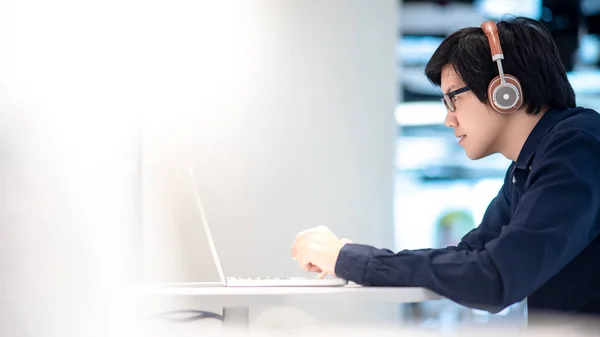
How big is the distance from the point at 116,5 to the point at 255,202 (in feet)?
3.34

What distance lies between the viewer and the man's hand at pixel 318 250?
133 centimetres

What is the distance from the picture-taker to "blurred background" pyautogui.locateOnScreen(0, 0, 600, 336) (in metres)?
1.20

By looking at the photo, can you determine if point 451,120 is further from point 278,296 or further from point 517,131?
point 278,296

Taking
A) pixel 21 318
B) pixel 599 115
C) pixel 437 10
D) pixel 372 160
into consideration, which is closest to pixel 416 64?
pixel 437 10

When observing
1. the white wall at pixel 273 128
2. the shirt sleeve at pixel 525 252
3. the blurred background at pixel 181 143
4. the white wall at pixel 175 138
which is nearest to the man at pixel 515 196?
the shirt sleeve at pixel 525 252

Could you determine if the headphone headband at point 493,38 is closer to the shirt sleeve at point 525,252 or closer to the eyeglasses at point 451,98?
the eyeglasses at point 451,98

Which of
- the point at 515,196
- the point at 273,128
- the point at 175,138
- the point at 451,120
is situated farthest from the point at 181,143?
the point at 515,196

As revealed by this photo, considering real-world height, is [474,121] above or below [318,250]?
above

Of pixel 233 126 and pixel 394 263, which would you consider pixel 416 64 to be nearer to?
pixel 233 126

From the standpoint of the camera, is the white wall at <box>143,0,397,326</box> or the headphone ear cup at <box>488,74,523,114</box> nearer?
the headphone ear cup at <box>488,74,523,114</box>

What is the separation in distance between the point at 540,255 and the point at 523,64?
431 millimetres

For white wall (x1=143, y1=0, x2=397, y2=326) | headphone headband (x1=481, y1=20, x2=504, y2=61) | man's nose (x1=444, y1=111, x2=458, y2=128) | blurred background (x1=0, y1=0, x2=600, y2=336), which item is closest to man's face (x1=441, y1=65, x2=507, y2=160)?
man's nose (x1=444, y1=111, x2=458, y2=128)

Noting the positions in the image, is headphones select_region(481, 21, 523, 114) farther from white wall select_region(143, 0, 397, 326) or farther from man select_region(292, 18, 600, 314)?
white wall select_region(143, 0, 397, 326)

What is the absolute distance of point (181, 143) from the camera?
2137mm
